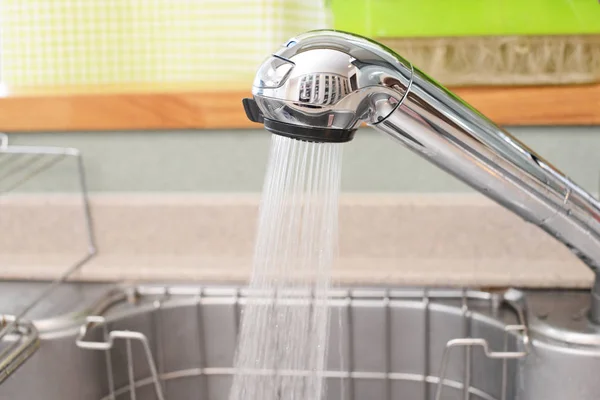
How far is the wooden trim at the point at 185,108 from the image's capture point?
0.70 m

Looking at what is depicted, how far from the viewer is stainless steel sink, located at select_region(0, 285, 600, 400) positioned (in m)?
0.64

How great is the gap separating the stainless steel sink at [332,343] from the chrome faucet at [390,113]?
216mm

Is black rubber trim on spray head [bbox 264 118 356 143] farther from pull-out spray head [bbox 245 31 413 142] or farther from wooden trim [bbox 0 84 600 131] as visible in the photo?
wooden trim [bbox 0 84 600 131]

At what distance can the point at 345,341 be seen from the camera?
70 cm

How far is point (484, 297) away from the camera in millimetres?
697

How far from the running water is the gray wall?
170mm

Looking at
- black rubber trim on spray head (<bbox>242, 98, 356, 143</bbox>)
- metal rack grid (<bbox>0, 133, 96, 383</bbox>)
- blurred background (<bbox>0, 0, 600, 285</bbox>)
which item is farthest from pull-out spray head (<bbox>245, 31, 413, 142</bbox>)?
metal rack grid (<bbox>0, 133, 96, 383</bbox>)

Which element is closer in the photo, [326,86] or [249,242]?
[326,86]

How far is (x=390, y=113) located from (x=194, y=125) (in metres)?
0.39

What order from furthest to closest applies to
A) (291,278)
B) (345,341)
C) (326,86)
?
1. (345,341)
2. (291,278)
3. (326,86)

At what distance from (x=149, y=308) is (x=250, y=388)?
168 mm

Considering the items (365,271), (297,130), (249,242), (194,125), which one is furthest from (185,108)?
(297,130)

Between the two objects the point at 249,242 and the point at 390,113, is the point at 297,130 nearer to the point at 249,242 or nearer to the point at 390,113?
the point at 390,113

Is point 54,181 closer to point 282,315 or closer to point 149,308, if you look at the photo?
point 149,308
